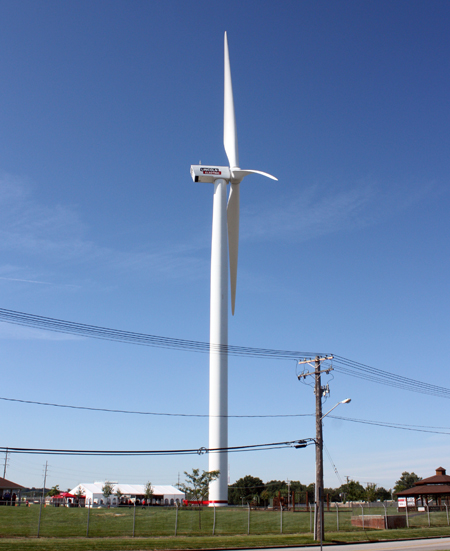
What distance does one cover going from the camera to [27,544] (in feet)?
87.8

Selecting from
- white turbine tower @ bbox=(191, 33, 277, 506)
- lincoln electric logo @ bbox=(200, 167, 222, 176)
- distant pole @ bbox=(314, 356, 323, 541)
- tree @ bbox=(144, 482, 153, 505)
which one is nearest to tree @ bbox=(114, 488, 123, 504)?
tree @ bbox=(144, 482, 153, 505)

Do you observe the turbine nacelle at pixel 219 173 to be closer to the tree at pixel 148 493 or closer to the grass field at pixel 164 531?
the grass field at pixel 164 531

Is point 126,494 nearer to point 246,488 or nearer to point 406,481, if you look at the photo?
point 246,488

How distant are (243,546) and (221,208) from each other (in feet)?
115

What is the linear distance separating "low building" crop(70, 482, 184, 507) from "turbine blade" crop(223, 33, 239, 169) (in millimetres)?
58469

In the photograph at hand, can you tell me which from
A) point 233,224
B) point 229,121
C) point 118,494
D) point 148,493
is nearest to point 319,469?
point 233,224

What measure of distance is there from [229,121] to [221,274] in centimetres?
1829

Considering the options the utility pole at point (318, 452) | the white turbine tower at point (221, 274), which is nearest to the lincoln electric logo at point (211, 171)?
the white turbine tower at point (221, 274)

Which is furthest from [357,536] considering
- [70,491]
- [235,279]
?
[70,491]

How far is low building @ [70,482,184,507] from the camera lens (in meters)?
89.7

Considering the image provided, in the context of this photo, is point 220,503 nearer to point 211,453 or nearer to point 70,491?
point 211,453

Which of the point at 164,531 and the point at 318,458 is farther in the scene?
the point at 164,531

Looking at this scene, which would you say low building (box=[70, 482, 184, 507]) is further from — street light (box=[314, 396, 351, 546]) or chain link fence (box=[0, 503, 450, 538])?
street light (box=[314, 396, 351, 546])

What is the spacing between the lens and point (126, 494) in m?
96.9
